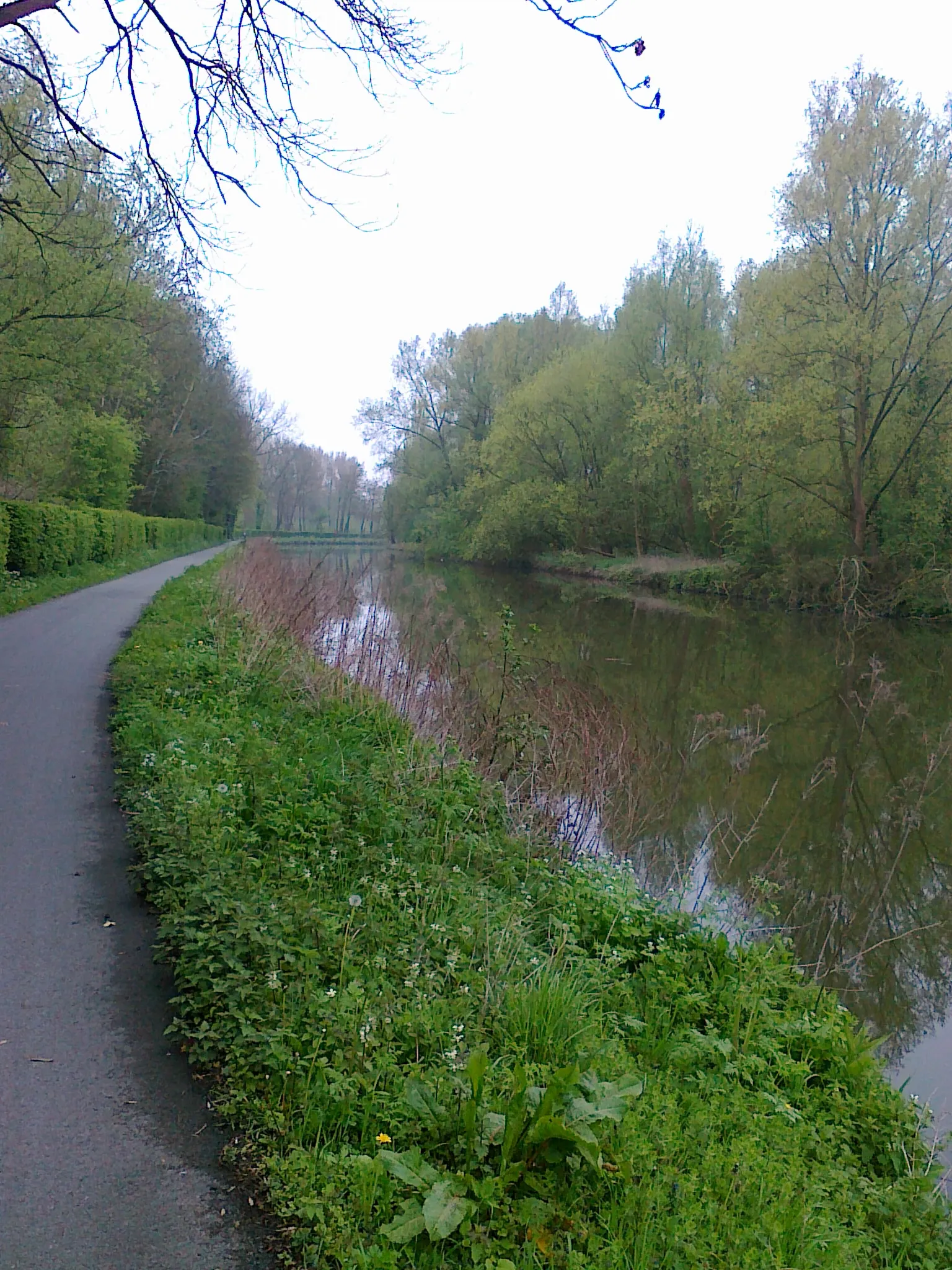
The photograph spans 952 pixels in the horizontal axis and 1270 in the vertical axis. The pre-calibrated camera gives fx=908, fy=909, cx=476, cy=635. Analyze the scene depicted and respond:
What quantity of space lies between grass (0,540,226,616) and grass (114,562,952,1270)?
11.9 metres

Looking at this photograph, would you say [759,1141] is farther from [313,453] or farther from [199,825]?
[313,453]

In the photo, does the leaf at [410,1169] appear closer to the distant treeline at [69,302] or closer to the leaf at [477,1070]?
Result: the leaf at [477,1070]

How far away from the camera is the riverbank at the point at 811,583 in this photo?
26641 millimetres

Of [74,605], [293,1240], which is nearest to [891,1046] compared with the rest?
[293,1240]

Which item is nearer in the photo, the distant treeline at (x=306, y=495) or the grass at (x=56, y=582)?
the grass at (x=56, y=582)

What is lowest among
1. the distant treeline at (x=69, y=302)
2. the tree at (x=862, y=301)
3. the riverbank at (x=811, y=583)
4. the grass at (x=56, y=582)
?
the grass at (x=56, y=582)

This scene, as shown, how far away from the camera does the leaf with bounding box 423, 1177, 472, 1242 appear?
2.56 metres

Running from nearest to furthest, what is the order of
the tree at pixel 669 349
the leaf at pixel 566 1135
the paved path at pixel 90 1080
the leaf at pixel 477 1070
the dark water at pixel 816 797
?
the paved path at pixel 90 1080 < the leaf at pixel 566 1135 < the leaf at pixel 477 1070 < the dark water at pixel 816 797 < the tree at pixel 669 349

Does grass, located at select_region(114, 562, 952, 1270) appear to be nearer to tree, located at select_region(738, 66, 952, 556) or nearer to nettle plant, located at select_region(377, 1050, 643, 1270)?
nettle plant, located at select_region(377, 1050, 643, 1270)

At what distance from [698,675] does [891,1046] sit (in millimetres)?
11102

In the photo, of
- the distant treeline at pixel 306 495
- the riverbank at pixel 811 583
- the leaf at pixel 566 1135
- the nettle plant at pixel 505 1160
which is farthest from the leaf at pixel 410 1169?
the distant treeline at pixel 306 495

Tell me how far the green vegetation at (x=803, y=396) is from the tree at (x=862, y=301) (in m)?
0.06

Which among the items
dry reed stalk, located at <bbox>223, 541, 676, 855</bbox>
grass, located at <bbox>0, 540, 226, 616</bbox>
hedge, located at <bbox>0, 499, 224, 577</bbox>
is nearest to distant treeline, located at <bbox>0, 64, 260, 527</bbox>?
hedge, located at <bbox>0, 499, 224, 577</bbox>

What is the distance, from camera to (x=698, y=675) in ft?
53.1
